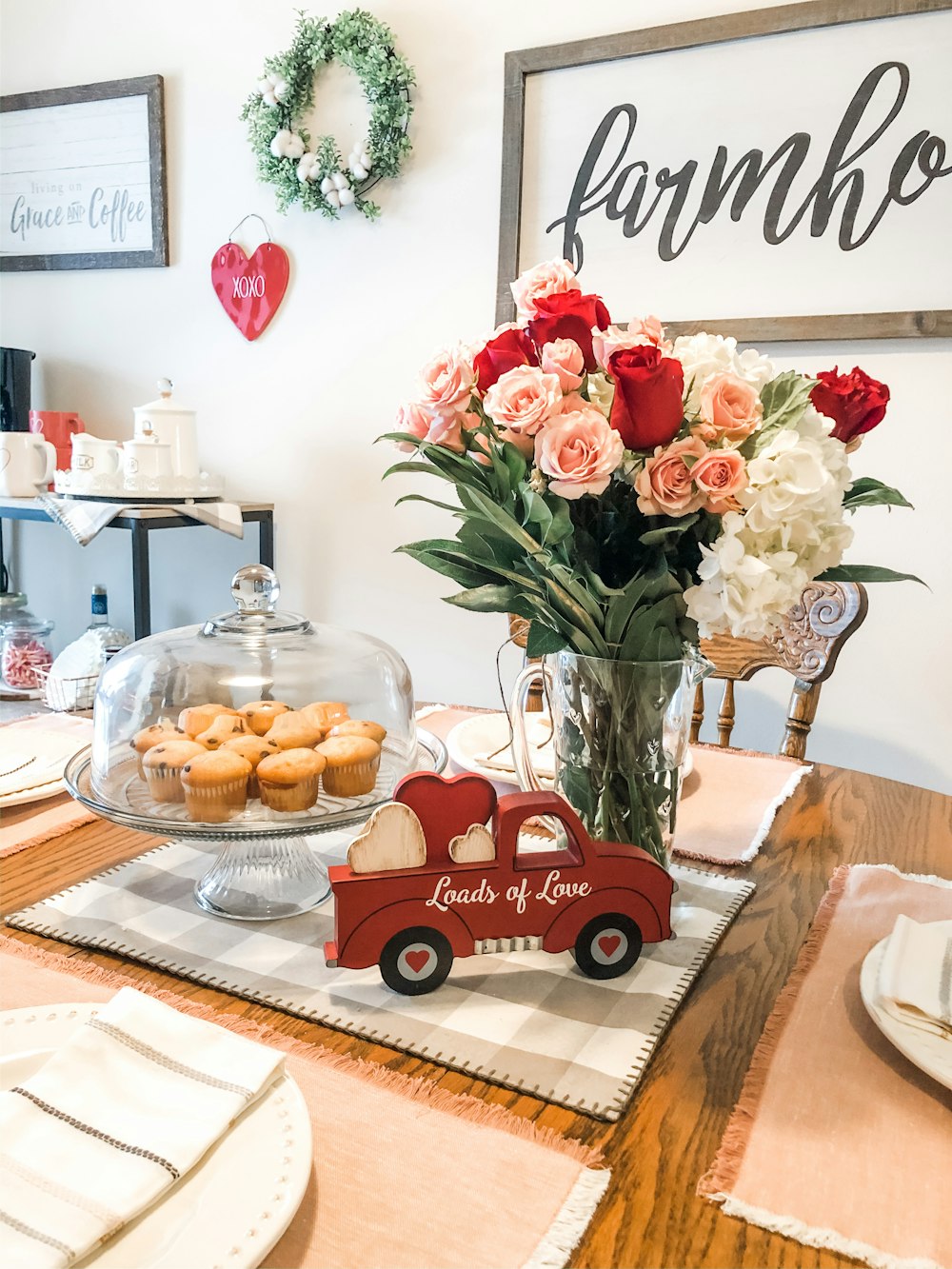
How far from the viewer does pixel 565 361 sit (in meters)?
0.66

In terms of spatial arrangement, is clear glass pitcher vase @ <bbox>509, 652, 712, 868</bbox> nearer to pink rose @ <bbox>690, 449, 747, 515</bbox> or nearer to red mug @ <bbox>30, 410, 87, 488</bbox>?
pink rose @ <bbox>690, 449, 747, 515</bbox>

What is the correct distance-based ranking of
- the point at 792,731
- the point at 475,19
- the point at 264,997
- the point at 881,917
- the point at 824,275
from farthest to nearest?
the point at 475,19
the point at 824,275
the point at 792,731
the point at 881,917
the point at 264,997

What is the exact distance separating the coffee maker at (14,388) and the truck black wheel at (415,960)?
2.22 metres

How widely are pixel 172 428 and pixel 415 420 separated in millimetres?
1499

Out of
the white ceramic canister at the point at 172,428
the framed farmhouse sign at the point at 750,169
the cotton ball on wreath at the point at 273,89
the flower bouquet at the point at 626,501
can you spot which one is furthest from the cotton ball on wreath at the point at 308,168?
the flower bouquet at the point at 626,501

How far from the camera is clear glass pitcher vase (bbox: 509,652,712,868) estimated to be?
726 millimetres

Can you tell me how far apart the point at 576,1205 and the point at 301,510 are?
2026 mm

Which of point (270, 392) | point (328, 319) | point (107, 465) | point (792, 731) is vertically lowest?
point (792, 731)

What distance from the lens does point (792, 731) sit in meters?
1.41

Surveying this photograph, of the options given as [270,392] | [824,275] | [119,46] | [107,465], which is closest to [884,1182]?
[824,275]

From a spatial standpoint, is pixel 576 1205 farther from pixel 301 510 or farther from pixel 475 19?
pixel 475 19

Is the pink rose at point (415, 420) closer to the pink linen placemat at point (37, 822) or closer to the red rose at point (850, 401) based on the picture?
the red rose at point (850, 401)

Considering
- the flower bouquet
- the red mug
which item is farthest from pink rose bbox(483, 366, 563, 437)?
the red mug

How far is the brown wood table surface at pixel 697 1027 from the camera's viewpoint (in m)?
0.46
